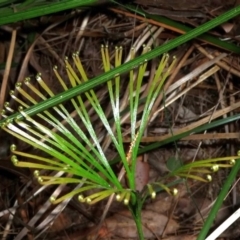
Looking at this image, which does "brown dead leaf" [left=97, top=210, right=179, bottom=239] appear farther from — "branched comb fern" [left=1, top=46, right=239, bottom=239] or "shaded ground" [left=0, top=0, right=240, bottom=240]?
"branched comb fern" [left=1, top=46, right=239, bottom=239]

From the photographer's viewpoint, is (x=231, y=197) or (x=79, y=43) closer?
(x=231, y=197)

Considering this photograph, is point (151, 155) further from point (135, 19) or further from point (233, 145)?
point (135, 19)

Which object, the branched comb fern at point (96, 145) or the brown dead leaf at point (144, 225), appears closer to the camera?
the branched comb fern at point (96, 145)

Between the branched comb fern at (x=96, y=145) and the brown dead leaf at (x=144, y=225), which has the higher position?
the branched comb fern at (x=96, y=145)

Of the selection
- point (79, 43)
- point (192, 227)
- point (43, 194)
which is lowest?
point (192, 227)

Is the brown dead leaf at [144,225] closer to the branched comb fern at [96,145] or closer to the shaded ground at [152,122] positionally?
the shaded ground at [152,122]

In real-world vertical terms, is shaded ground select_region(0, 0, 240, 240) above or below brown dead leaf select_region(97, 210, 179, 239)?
above

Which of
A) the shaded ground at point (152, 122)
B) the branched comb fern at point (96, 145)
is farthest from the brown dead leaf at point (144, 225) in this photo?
the branched comb fern at point (96, 145)

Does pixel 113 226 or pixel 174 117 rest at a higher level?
pixel 174 117

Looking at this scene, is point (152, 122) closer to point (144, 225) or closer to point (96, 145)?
point (144, 225)

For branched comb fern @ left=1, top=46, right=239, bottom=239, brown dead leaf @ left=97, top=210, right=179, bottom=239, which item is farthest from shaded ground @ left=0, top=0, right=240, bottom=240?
branched comb fern @ left=1, top=46, right=239, bottom=239

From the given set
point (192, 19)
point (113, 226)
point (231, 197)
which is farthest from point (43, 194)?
point (192, 19)
